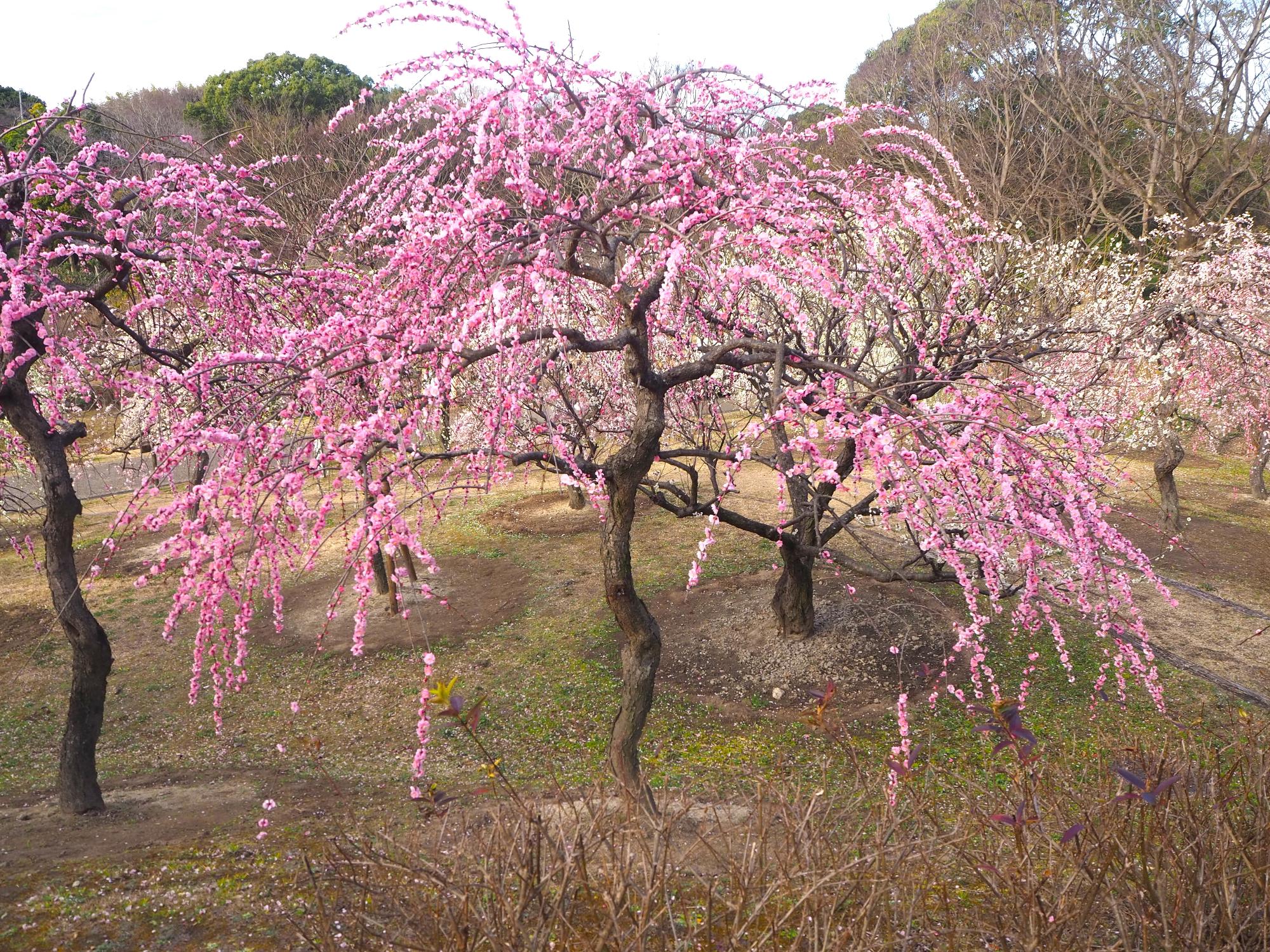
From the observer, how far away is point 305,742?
14.6 feet

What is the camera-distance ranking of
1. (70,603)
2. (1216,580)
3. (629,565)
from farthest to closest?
1. (1216,580)
2. (70,603)
3. (629,565)

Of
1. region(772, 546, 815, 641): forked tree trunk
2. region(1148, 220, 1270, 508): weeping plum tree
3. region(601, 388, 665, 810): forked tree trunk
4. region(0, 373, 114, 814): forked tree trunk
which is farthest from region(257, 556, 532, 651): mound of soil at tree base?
region(1148, 220, 1270, 508): weeping plum tree

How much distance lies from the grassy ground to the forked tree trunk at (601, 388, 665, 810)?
2.15ft

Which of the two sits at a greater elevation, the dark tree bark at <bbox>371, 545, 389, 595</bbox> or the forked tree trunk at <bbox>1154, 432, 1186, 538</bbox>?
the forked tree trunk at <bbox>1154, 432, 1186, 538</bbox>

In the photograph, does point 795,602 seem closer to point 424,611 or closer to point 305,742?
point 424,611

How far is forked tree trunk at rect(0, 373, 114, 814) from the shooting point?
238 inches

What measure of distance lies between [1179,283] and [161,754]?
15278 millimetres

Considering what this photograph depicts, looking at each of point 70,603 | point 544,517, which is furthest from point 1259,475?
point 70,603

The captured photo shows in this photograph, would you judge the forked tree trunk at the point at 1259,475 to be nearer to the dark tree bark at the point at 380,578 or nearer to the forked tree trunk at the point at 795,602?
the forked tree trunk at the point at 795,602

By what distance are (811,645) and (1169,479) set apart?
25.6ft

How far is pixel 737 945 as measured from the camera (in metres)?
3.07

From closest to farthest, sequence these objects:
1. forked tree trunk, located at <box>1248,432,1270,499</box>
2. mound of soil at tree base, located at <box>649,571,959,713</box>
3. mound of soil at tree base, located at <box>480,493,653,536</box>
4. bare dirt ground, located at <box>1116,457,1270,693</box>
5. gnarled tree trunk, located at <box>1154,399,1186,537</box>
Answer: mound of soil at tree base, located at <box>649,571,959,713</box>
bare dirt ground, located at <box>1116,457,1270,693</box>
gnarled tree trunk, located at <box>1154,399,1186,537</box>
mound of soil at tree base, located at <box>480,493,653,536</box>
forked tree trunk, located at <box>1248,432,1270,499</box>

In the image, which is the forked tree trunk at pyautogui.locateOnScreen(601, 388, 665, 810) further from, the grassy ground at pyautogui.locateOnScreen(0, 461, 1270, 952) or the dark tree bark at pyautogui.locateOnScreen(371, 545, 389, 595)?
the dark tree bark at pyautogui.locateOnScreen(371, 545, 389, 595)

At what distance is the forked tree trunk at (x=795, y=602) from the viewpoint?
374 inches
